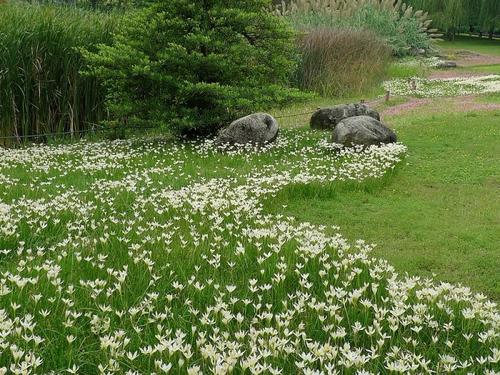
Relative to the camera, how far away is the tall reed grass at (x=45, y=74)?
1409cm

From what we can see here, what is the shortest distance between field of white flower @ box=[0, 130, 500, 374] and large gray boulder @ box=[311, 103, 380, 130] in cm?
739

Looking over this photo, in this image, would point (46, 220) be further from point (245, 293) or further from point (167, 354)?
point (167, 354)

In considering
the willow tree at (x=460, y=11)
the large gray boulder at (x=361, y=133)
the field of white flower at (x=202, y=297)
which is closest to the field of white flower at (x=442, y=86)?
the large gray boulder at (x=361, y=133)

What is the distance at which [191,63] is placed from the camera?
14.3 m

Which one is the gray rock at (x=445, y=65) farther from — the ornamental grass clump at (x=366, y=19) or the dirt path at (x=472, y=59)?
the dirt path at (x=472, y=59)

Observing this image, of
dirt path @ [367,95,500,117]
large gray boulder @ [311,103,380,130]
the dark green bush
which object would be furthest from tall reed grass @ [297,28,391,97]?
the dark green bush

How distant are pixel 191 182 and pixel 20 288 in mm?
5493

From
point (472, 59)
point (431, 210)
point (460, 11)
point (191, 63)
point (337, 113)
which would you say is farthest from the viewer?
point (460, 11)

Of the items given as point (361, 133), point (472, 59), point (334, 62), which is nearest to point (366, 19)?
point (334, 62)

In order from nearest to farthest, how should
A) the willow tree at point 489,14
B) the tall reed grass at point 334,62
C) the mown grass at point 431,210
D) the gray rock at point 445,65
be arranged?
the mown grass at point 431,210 → the tall reed grass at point 334,62 → the gray rock at point 445,65 → the willow tree at point 489,14

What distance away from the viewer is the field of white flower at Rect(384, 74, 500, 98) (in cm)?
2473

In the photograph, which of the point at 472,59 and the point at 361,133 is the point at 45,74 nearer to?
the point at 361,133

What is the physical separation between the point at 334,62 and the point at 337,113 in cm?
797

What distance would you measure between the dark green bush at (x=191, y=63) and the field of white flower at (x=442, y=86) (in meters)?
10.6
